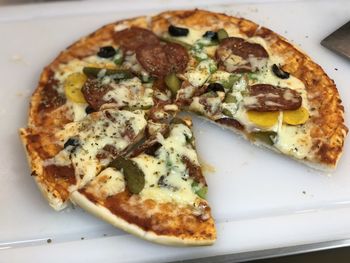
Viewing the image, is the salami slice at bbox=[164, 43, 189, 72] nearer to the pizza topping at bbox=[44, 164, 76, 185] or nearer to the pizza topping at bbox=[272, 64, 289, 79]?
the pizza topping at bbox=[272, 64, 289, 79]

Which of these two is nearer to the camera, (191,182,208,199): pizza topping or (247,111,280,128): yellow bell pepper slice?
(191,182,208,199): pizza topping

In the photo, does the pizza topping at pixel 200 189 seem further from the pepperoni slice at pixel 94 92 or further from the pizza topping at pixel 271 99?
the pepperoni slice at pixel 94 92

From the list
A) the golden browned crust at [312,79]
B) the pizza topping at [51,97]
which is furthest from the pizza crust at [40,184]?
the golden browned crust at [312,79]

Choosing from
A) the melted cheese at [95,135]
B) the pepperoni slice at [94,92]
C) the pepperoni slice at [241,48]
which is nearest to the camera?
the melted cheese at [95,135]

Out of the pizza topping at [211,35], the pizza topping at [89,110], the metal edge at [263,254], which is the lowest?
the metal edge at [263,254]

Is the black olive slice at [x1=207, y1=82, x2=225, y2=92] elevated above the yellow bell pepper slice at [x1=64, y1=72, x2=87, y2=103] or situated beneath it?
elevated above

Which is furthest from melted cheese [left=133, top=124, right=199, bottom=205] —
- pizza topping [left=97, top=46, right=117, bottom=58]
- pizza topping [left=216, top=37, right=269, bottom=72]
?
pizza topping [left=97, top=46, right=117, bottom=58]

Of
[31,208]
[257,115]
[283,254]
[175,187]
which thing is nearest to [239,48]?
[257,115]

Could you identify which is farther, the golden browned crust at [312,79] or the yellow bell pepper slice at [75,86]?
the yellow bell pepper slice at [75,86]
